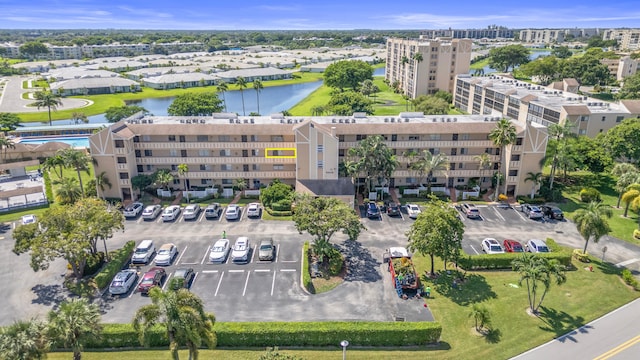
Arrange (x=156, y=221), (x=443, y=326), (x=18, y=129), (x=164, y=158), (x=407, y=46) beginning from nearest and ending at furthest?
(x=443, y=326)
(x=156, y=221)
(x=164, y=158)
(x=18, y=129)
(x=407, y=46)

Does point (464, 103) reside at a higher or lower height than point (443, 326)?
higher

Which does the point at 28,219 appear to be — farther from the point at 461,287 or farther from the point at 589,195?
the point at 589,195

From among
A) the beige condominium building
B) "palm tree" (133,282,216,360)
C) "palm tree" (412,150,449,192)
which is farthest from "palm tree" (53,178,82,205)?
"palm tree" (412,150,449,192)

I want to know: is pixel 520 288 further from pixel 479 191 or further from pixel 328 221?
pixel 479 191

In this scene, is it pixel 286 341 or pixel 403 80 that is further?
pixel 403 80

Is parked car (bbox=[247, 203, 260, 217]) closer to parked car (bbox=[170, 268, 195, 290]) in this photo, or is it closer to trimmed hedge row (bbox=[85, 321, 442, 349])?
parked car (bbox=[170, 268, 195, 290])

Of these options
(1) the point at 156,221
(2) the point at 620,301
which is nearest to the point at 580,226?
(2) the point at 620,301
